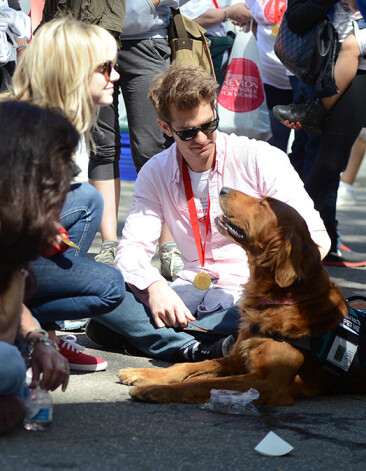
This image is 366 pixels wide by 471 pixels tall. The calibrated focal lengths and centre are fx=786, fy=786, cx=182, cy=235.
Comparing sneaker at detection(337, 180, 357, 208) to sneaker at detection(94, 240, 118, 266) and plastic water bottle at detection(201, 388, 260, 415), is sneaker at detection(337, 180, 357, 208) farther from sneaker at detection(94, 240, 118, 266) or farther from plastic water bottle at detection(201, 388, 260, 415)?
plastic water bottle at detection(201, 388, 260, 415)

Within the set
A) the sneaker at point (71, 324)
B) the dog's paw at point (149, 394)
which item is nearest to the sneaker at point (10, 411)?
the dog's paw at point (149, 394)

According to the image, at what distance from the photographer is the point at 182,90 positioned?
148 inches

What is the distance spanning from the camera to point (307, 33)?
16.0ft

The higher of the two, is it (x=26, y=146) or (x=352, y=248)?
(x=26, y=146)

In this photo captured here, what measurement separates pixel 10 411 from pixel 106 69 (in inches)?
58.1

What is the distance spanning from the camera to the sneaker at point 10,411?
96.4 inches

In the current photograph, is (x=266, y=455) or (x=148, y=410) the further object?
(x=148, y=410)

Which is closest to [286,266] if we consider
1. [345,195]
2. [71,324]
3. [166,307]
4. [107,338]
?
[166,307]

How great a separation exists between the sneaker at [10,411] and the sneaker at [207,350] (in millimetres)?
1378

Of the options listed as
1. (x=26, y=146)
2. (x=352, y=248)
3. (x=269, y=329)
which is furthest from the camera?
(x=352, y=248)

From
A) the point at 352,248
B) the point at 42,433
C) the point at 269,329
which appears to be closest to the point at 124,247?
the point at 269,329

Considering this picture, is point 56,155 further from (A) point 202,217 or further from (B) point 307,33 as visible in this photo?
(B) point 307,33

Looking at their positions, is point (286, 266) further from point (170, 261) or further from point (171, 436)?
point (170, 261)

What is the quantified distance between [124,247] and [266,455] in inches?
64.7
